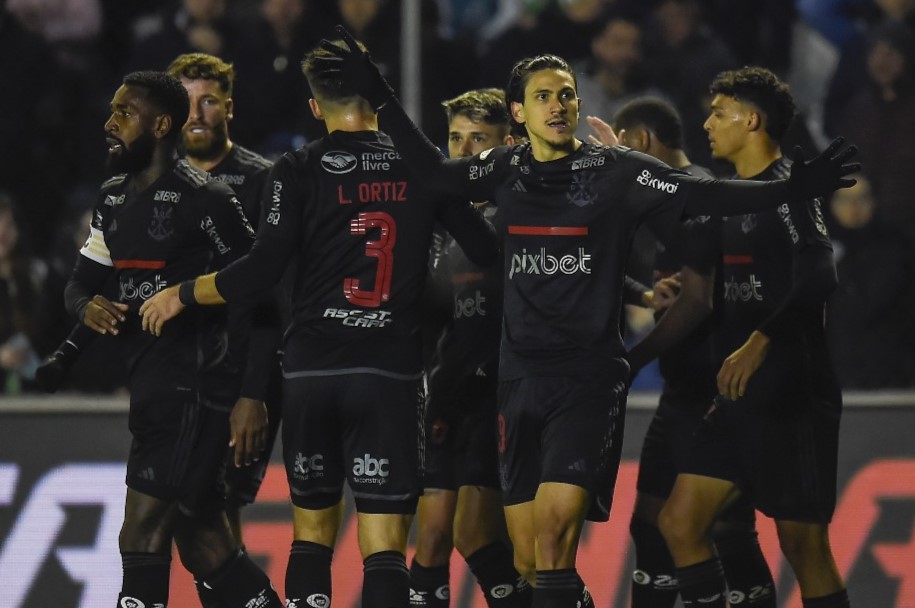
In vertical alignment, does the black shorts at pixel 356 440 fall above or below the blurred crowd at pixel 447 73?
below

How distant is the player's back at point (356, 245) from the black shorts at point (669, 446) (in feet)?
3.77

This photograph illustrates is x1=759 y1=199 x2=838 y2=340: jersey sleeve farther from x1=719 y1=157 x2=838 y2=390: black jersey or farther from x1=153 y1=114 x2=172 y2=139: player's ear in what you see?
x1=153 y1=114 x2=172 y2=139: player's ear

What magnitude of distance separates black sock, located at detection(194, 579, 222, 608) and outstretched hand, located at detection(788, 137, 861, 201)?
2.63 m

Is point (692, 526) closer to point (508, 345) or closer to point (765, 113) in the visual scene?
point (508, 345)

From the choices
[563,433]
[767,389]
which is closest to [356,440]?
[563,433]

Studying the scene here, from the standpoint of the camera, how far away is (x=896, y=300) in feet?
25.6

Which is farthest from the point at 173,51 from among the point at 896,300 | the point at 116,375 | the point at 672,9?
the point at 896,300

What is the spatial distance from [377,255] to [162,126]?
0.98 metres

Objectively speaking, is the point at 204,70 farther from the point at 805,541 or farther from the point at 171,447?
the point at 805,541

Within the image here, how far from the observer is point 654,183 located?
5.22 m

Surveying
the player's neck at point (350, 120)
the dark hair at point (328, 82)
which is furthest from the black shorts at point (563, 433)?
the dark hair at point (328, 82)

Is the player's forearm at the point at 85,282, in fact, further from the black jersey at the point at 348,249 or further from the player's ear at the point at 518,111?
the player's ear at the point at 518,111

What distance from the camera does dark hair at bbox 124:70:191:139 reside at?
581 cm

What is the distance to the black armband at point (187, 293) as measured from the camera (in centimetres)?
543
